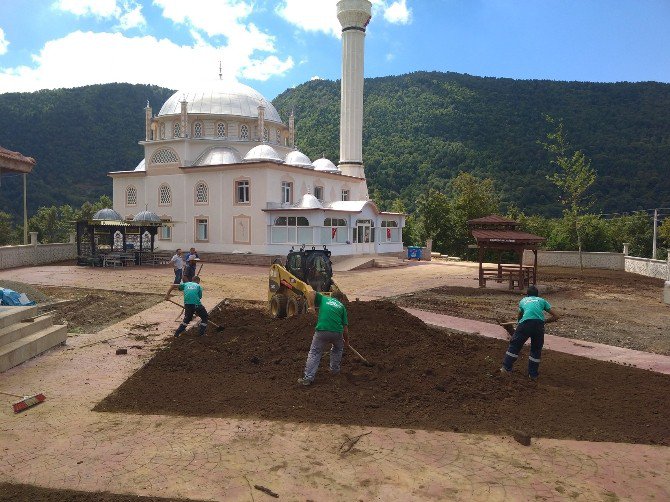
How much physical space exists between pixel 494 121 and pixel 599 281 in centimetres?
5815

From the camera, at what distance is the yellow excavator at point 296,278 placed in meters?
11.5

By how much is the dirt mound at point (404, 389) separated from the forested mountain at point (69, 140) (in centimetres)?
5462

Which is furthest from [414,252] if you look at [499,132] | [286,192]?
[499,132]

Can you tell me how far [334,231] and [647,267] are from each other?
16.7 m

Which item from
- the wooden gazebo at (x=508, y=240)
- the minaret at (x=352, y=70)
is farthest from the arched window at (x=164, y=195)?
the wooden gazebo at (x=508, y=240)

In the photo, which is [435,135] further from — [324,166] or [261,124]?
[261,124]

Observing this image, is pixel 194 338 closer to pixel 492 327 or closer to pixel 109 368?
pixel 109 368

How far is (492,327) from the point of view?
11.4 m

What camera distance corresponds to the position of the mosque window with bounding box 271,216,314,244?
2905 centimetres

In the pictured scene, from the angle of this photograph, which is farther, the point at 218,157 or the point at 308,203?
the point at 218,157

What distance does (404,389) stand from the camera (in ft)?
22.2

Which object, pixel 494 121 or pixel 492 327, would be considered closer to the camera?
pixel 492 327

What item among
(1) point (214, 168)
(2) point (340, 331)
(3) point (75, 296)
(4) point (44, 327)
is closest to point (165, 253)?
(1) point (214, 168)

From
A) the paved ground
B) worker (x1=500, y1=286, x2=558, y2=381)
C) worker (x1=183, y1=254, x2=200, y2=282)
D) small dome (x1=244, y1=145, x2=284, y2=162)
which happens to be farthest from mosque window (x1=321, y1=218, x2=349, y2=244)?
the paved ground
